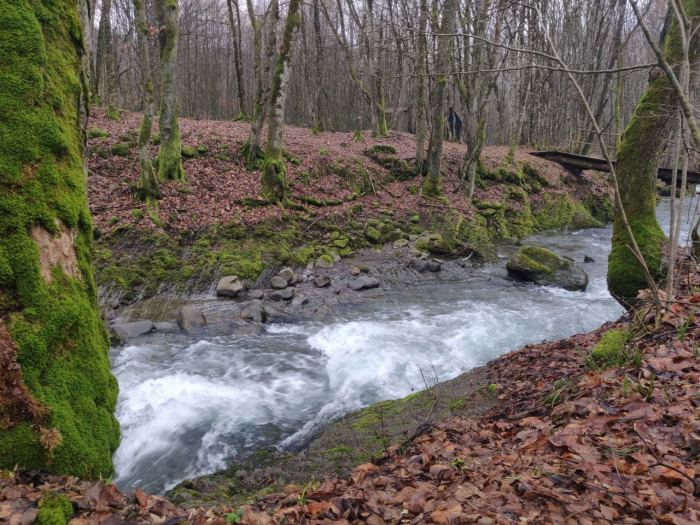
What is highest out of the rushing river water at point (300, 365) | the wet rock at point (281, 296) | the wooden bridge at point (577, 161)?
the wooden bridge at point (577, 161)

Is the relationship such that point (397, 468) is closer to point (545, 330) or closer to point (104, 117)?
point (545, 330)

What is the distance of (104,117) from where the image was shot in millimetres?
14508

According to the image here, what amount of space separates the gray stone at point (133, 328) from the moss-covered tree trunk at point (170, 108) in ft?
18.1

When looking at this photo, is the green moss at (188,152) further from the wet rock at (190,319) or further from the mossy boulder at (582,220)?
the mossy boulder at (582,220)

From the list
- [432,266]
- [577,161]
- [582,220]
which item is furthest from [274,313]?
[577,161]

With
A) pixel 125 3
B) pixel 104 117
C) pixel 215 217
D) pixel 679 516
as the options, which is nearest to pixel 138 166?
pixel 215 217

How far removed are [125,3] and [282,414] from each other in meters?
27.7

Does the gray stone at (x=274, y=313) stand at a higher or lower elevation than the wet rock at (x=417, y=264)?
lower

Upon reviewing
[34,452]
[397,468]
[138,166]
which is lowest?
[397,468]

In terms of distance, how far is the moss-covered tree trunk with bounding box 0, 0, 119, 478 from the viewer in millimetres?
2482

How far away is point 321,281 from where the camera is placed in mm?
10133

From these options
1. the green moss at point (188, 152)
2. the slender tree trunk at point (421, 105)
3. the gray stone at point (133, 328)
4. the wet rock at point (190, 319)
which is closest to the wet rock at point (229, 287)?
the wet rock at point (190, 319)

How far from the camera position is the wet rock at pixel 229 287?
9.16 meters

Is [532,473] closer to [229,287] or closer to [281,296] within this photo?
[281,296]
